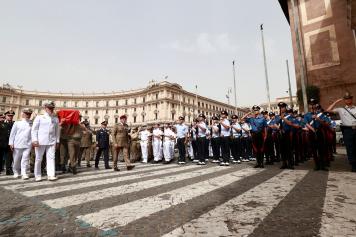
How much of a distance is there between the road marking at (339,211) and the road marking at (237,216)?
0.62 meters

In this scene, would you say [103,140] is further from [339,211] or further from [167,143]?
[339,211]

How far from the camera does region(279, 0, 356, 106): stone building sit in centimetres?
2320

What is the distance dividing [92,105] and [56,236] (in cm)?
9946

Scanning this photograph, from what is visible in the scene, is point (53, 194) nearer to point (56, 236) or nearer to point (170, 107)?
point (56, 236)

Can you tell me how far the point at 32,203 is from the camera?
12.0 feet

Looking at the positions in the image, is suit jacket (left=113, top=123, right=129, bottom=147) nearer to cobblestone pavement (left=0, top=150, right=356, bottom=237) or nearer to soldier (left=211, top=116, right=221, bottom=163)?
soldier (left=211, top=116, right=221, bottom=163)

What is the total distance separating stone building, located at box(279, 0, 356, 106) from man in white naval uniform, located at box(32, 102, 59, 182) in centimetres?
2286

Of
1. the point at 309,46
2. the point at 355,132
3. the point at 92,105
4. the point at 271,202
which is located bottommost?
the point at 271,202

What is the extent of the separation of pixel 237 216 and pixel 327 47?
91.4ft

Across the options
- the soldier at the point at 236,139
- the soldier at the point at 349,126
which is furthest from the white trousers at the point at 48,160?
the soldier at the point at 349,126

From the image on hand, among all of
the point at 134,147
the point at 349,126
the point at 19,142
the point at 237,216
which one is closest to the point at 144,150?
the point at 134,147

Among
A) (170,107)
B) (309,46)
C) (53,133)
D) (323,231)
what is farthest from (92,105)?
(323,231)

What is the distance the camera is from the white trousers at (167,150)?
12297 mm

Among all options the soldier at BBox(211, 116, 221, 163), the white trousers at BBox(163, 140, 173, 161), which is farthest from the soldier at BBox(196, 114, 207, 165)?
the white trousers at BBox(163, 140, 173, 161)
